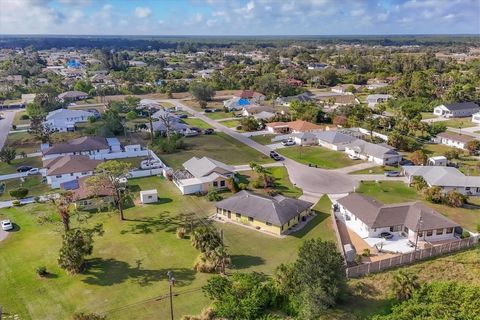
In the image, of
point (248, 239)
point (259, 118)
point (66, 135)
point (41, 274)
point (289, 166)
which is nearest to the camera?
point (41, 274)

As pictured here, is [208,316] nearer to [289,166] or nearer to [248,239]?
[248,239]

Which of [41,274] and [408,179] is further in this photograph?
[408,179]

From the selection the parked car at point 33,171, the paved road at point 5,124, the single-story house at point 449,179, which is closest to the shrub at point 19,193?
the parked car at point 33,171

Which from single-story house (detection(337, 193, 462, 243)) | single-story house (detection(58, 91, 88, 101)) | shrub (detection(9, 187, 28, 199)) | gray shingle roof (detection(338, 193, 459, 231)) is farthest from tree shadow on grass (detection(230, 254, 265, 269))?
single-story house (detection(58, 91, 88, 101))

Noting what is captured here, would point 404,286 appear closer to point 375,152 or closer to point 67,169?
point 375,152

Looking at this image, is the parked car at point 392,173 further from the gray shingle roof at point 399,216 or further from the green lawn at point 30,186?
the green lawn at point 30,186

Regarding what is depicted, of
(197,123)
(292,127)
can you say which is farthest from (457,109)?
(197,123)

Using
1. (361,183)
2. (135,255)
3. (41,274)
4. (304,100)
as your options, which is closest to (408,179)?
(361,183)
